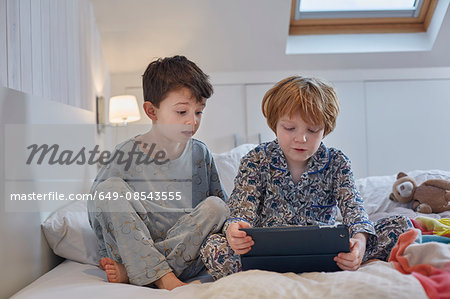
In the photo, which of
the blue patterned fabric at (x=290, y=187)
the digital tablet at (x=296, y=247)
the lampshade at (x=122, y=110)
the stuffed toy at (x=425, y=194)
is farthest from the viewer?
the lampshade at (x=122, y=110)

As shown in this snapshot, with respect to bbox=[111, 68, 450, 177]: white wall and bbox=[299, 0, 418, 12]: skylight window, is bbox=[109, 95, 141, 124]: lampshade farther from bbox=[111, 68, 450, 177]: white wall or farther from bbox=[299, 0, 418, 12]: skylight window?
bbox=[299, 0, 418, 12]: skylight window

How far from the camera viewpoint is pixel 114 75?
3.12m

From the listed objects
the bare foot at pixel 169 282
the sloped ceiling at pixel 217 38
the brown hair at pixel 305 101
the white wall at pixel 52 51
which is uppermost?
the sloped ceiling at pixel 217 38

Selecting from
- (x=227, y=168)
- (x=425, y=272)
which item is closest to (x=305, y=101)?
(x=425, y=272)

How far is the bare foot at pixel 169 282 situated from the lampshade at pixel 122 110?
67.5 inches

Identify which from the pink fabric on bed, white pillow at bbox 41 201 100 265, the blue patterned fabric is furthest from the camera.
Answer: white pillow at bbox 41 201 100 265

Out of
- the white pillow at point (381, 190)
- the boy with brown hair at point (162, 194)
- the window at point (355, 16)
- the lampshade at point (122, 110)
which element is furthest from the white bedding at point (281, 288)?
the window at point (355, 16)

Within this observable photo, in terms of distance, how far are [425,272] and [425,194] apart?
1.00 metres

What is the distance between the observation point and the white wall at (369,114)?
3121 mm

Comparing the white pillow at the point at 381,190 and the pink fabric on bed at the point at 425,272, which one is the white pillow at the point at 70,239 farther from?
the white pillow at the point at 381,190

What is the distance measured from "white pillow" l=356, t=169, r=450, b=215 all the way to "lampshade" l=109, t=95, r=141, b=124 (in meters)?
1.39

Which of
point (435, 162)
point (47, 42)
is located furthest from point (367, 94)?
point (47, 42)

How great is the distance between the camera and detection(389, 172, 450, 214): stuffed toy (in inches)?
71.4

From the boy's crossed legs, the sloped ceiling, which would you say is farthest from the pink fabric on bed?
the sloped ceiling
